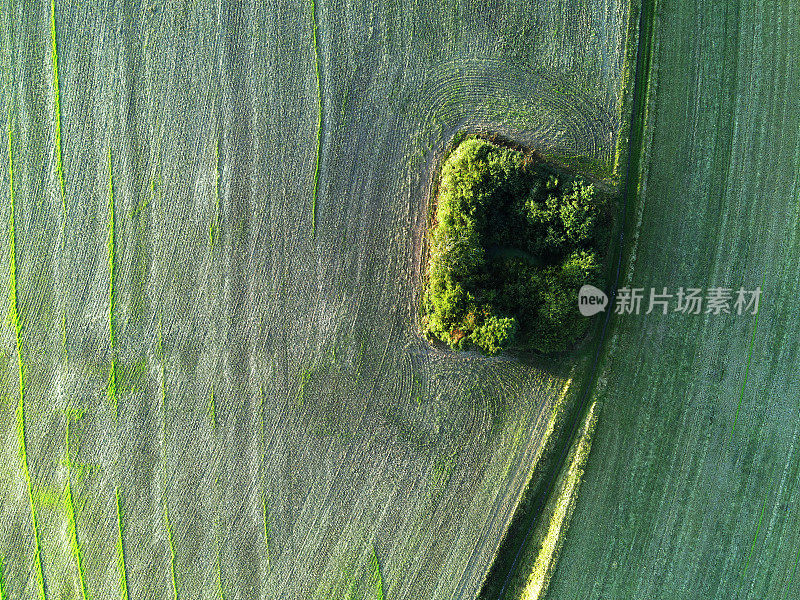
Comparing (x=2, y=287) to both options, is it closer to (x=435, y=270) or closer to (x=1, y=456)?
(x=1, y=456)

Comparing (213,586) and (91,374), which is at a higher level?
(91,374)

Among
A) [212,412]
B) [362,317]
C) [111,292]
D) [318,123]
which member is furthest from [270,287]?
[318,123]

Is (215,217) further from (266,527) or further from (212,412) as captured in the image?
(266,527)

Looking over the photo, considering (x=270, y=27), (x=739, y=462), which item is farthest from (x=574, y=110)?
(x=739, y=462)

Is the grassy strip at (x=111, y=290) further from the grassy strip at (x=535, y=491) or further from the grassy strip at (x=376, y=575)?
the grassy strip at (x=535, y=491)

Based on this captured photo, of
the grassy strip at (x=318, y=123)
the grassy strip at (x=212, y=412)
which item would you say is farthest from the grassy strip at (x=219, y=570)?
the grassy strip at (x=318, y=123)
